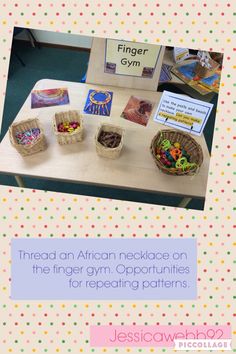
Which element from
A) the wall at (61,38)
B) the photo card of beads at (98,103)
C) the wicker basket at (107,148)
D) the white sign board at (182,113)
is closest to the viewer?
the wicker basket at (107,148)

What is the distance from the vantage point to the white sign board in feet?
4.11

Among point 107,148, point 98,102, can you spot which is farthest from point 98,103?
point 107,148

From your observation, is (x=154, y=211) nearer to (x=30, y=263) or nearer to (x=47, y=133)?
(x=30, y=263)

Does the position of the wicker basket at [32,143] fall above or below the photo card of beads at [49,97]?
below

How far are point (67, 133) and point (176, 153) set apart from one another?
1.80 ft

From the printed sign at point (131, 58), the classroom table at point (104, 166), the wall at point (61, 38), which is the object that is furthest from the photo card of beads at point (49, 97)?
the wall at point (61, 38)

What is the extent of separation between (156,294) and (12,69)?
296cm

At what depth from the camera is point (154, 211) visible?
0.90m

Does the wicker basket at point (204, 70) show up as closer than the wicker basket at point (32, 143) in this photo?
No

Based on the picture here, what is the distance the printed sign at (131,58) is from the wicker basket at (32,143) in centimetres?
56

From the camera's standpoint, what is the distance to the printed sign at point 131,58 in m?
1.30

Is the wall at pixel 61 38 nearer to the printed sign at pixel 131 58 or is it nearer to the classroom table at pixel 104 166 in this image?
the printed sign at pixel 131 58

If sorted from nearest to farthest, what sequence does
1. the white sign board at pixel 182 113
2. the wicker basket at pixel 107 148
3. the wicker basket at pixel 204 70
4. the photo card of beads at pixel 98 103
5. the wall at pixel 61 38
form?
1. the wicker basket at pixel 107 148
2. the white sign board at pixel 182 113
3. the photo card of beads at pixel 98 103
4. the wicker basket at pixel 204 70
5. the wall at pixel 61 38

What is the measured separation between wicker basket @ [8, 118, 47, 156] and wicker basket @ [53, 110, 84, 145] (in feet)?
0.26
